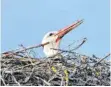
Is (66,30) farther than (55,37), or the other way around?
(55,37)

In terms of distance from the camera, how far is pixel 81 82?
13.8 feet

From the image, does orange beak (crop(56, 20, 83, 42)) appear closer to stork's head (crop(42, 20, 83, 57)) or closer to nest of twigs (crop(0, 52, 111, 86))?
stork's head (crop(42, 20, 83, 57))

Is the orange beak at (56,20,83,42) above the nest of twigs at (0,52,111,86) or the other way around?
above

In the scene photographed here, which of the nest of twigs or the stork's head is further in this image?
the stork's head

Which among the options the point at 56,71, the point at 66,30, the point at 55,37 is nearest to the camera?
the point at 56,71

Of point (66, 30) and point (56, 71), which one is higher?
point (66, 30)

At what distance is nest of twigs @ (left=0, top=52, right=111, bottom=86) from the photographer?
4078 millimetres

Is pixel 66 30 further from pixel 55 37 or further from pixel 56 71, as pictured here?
pixel 56 71

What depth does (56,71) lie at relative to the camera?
422 cm

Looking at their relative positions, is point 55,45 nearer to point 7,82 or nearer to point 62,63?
point 62,63

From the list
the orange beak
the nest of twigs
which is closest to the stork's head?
the orange beak

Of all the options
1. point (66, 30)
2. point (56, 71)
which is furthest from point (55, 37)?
point (56, 71)

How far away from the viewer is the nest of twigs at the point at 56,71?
4.08 metres

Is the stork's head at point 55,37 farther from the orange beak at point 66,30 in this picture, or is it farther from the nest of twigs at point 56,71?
the nest of twigs at point 56,71
